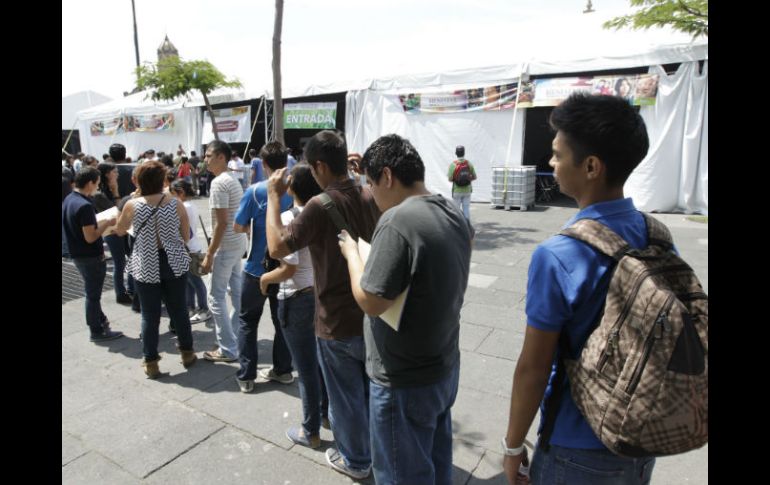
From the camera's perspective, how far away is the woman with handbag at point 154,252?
3.59 metres

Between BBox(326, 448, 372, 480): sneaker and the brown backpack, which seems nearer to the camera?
the brown backpack

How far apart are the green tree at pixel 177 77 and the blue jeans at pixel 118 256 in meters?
10.1

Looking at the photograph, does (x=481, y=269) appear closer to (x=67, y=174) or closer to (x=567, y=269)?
(x=567, y=269)

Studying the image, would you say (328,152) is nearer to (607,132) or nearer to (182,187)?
(607,132)

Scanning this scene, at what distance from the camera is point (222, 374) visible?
3.81 m

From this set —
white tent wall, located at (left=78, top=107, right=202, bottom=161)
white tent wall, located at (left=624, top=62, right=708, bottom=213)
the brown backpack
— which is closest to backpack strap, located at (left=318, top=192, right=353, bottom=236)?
the brown backpack

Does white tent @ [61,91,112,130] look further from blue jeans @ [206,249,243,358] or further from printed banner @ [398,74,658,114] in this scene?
blue jeans @ [206,249,243,358]

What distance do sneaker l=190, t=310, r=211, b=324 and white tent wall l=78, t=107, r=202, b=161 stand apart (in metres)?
15.5

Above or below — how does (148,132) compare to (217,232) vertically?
above

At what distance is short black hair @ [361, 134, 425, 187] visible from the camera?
181 cm

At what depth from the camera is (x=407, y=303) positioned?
67.6 inches

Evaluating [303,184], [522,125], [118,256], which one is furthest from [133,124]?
[303,184]

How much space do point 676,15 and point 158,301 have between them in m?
10.5

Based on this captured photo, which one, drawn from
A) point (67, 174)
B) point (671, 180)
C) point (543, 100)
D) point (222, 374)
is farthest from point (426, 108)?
point (222, 374)
